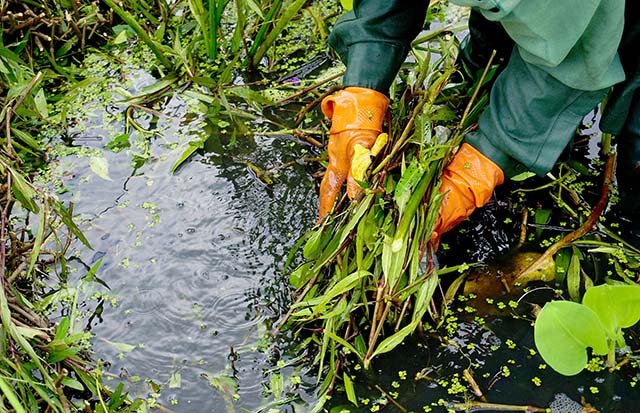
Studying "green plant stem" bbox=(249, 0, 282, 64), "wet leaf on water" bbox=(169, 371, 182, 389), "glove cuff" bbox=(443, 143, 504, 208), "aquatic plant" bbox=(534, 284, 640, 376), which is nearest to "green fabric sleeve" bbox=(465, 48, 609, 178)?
"glove cuff" bbox=(443, 143, 504, 208)

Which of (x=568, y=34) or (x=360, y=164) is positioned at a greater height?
(x=568, y=34)

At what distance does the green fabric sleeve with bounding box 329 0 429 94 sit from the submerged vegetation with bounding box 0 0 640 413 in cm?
14

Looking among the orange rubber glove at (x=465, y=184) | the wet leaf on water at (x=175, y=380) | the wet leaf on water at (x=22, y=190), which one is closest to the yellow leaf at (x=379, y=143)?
the orange rubber glove at (x=465, y=184)

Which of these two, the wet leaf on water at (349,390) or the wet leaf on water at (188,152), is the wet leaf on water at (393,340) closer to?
the wet leaf on water at (349,390)

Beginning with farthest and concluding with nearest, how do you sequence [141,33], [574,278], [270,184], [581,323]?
[141,33], [270,184], [574,278], [581,323]

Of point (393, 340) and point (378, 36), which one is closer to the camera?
point (393, 340)

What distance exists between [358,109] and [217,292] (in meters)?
0.62

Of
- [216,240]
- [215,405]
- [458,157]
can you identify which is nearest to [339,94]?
[458,157]

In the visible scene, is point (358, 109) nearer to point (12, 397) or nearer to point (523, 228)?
point (523, 228)

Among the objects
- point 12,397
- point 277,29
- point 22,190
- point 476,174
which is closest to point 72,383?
point 12,397

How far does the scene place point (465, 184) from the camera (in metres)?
1.97

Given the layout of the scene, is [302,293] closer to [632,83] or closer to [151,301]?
[151,301]

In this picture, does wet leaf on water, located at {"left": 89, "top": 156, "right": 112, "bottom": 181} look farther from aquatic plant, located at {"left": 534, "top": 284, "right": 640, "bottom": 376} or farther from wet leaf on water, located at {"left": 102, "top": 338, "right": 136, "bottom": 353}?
aquatic plant, located at {"left": 534, "top": 284, "right": 640, "bottom": 376}

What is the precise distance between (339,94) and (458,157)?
0.39 metres
